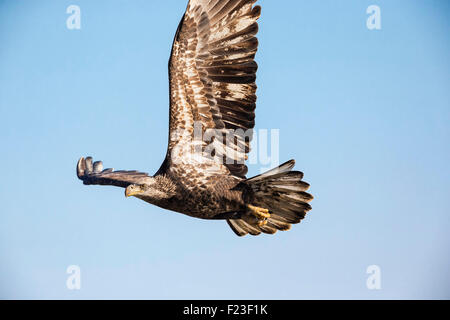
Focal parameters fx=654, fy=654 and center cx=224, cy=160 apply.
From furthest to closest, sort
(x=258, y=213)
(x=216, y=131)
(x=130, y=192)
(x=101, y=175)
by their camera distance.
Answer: (x=101, y=175)
(x=216, y=131)
(x=258, y=213)
(x=130, y=192)

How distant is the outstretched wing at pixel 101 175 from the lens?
1006 centimetres

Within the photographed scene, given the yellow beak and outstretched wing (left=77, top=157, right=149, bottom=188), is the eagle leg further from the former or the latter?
outstretched wing (left=77, top=157, right=149, bottom=188)

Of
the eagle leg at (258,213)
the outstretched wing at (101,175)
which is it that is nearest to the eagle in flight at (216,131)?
the eagle leg at (258,213)

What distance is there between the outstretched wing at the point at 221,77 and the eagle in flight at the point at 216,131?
0.04 ft

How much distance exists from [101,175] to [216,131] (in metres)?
2.78

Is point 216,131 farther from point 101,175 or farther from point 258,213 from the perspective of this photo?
point 101,175

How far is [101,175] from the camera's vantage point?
10883mm

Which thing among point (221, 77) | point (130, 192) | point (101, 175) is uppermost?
point (221, 77)

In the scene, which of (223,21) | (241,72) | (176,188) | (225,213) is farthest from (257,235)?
(223,21)

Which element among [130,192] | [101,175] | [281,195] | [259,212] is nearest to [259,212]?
[259,212]

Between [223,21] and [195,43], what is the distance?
1.72ft

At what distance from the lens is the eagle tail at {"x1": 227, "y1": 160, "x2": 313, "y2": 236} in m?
8.30

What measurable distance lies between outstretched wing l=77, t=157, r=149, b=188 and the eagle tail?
1742 millimetres

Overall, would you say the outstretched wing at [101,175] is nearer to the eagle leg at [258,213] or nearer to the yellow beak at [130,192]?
the yellow beak at [130,192]
